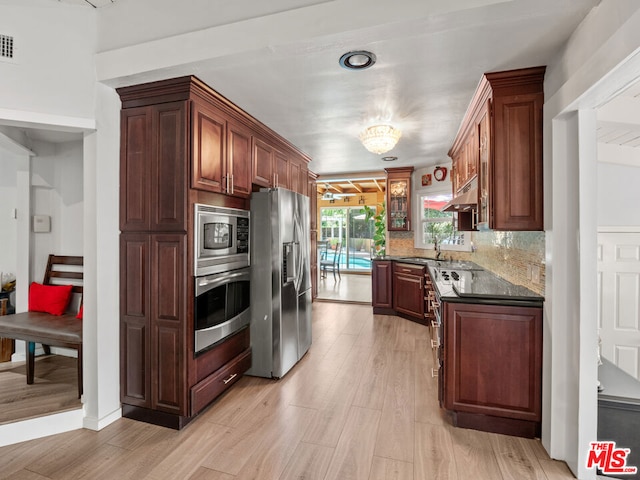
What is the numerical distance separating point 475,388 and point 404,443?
24.9 inches

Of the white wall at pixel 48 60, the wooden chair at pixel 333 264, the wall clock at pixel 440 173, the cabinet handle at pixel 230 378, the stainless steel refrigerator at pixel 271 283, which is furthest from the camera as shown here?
the wooden chair at pixel 333 264

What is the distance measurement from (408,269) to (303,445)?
3.34 meters

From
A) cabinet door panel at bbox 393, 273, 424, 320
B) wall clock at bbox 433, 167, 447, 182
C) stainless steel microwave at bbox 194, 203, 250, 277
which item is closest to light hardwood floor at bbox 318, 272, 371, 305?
cabinet door panel at bbox 393, 273, 424, 320

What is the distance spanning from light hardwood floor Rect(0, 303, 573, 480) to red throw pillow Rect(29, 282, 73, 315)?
4.33 ft

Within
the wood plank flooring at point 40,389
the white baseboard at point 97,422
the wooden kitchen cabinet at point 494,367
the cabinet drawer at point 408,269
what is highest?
the cabinet drawer at point 408,269

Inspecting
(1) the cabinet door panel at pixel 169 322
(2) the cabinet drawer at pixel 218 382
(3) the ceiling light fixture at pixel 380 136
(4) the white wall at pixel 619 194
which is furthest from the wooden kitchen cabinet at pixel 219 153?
(4) the white wall at pixel 619 194

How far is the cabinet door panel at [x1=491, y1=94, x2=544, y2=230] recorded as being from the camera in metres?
2.08

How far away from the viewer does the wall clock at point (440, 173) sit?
5061mm

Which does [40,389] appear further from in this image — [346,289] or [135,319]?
[346,289]

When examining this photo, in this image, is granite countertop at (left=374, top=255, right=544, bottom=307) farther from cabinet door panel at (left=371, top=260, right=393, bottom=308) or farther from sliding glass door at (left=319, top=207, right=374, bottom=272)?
sliding glass door at (left=319, top=207, right=374, bottom=272)

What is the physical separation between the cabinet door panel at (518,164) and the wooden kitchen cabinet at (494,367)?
631mm

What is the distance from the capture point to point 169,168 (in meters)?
Answer: 2.24

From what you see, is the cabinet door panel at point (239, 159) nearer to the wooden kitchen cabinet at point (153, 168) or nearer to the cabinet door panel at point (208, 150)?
the cabinet door panel at point (208, 150)

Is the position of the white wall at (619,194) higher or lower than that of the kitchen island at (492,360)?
higher
